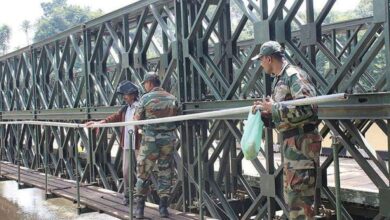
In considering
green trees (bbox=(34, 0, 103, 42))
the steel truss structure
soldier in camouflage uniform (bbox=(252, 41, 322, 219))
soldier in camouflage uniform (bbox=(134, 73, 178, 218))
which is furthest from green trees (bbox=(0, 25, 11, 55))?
soldier in camouflage uniform (bbox=(252, 41, 322, 219))

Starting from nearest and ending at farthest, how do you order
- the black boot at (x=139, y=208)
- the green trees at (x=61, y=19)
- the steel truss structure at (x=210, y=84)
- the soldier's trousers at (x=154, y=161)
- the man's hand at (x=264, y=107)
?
the man's hand at (x=264, y=107), the steel truss structure at (x=210, y=84), the black boot at (x=139, y=208), the soldier's trousers at (x=154, y=161), the green trees at (x=61, y=19)

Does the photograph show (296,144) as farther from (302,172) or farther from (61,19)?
(61,19)

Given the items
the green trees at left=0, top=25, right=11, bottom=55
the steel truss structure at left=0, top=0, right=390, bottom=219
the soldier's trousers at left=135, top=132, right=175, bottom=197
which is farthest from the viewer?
the green trees at left=0, top=25, right=11, bottom=55

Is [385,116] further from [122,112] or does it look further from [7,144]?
[7,144]

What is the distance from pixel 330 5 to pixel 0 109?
981 cm

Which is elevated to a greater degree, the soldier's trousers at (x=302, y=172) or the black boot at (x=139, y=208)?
the soldier's trousers at (x=302, y=172)

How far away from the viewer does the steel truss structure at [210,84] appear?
4.24 m

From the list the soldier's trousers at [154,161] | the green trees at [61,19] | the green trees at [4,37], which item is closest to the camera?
the soldier's trousers at [154,161]

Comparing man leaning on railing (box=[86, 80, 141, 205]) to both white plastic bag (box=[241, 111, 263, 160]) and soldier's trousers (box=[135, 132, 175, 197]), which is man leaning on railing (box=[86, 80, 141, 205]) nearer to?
soldier's trousers (box=[135, 132, 175, 197])

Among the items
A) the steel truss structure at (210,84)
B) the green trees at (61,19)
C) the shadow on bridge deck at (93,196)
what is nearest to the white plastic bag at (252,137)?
the steel truss structure at (210,84)

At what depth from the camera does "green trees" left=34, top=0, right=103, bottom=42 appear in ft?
283

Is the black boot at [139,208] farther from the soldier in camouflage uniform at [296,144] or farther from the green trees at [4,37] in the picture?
the green trees at [4,37]

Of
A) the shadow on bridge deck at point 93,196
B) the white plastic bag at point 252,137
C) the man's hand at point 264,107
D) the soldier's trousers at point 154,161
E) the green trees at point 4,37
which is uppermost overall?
the green trees at point 4,37

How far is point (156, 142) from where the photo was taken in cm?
569
